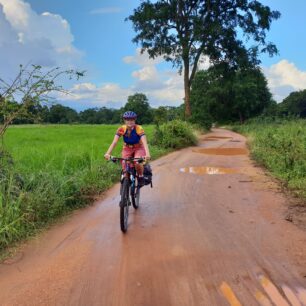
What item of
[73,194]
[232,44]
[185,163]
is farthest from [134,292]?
[232,44]

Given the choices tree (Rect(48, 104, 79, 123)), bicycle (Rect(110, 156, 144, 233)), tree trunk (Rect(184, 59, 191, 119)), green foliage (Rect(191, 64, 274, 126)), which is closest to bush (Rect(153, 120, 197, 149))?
tree (Rect(48, 104, 79, 123))

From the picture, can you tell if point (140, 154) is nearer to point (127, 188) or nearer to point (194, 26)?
point (127, 188)

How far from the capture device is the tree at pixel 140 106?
77863mm

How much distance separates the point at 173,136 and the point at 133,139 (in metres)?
12.3

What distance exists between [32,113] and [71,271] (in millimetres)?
3425

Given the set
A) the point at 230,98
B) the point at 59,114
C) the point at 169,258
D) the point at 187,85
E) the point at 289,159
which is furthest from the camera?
the point at 230,98

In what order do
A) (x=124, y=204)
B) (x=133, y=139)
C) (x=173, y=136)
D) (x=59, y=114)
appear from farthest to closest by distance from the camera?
1. (x=59, y=114)
2. (x=173, y=136)
3. (x=133, y=139)
4. (x=124, y=204)

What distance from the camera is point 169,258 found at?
15.3 feet

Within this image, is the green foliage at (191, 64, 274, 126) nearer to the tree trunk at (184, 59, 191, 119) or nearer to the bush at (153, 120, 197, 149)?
the tree trunk at (184, 59, 191, 119)

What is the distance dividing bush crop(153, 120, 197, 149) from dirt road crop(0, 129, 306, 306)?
10631mm

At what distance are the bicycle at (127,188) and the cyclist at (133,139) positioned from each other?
0.17 meters

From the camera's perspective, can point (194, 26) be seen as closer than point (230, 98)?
Yes

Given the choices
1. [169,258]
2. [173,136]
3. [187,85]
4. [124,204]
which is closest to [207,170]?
[124,204]

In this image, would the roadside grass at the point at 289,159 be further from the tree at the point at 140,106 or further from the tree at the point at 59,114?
the tree at the point at 140,106
